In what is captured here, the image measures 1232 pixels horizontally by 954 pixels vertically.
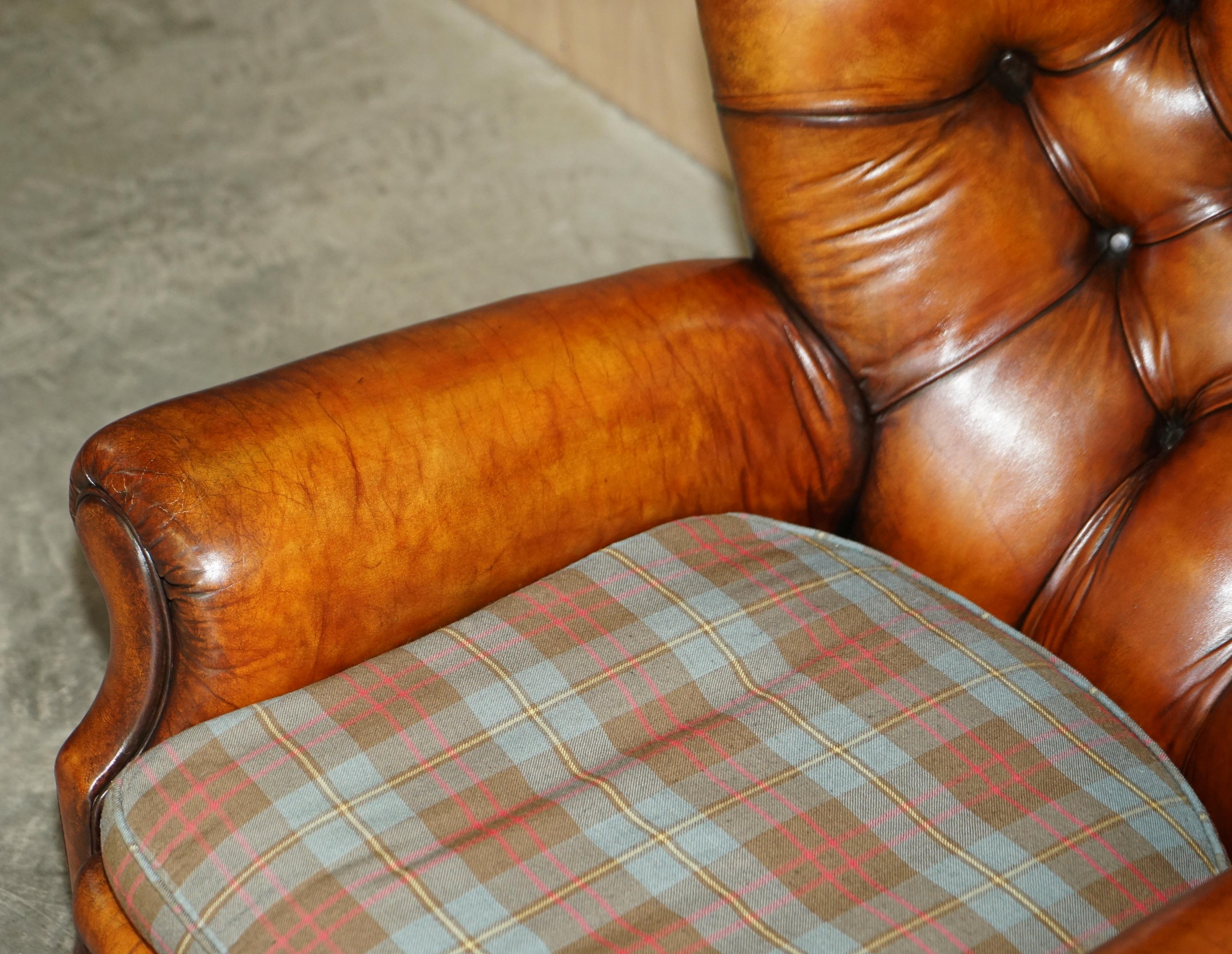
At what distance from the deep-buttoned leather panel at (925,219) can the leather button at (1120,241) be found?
13mm

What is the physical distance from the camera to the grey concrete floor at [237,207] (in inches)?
60.9

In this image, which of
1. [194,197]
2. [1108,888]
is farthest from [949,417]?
[194,197]

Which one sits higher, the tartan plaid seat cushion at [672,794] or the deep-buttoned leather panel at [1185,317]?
the deep-buttoned leather panel at [1185,317]

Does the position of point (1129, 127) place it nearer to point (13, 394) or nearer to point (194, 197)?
point (13, 394)

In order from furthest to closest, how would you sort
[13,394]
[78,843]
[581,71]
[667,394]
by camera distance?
[581,71]
[13,394]
[667,394]
[78,843]

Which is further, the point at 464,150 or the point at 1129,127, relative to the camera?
the point at 464,150

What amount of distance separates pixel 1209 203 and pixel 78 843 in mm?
898

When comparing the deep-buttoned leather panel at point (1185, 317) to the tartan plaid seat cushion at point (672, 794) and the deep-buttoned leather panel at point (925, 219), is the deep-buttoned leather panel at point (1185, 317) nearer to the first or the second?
the deep-buttoned leather panel at point (925, 219)

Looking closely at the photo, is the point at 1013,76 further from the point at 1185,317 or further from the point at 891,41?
the point at 1185,317

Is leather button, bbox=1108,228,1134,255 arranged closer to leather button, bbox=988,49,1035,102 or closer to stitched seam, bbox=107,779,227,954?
leather button, bbox=988,49,1035,102

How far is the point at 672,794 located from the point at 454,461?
265 millimetres

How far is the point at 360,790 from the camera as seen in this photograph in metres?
0.77

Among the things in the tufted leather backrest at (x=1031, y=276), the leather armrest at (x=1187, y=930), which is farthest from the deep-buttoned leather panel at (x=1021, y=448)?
the leather armrest at (x=1187, y=930)

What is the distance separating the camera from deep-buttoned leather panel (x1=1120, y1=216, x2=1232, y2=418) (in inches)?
35.6
